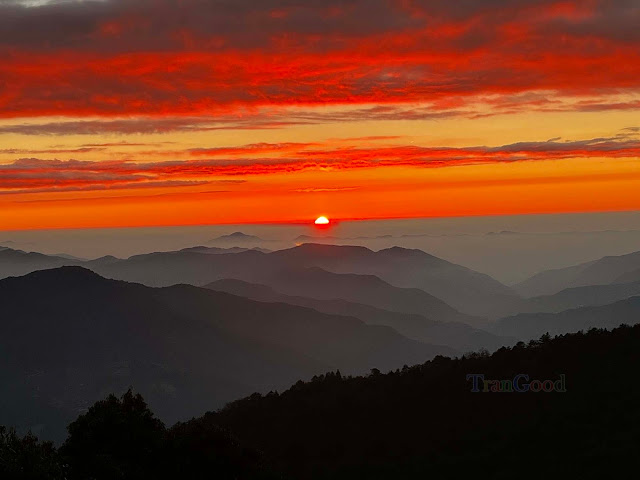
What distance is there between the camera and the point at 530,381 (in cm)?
8462

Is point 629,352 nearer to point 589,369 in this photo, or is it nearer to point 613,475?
point 589,369

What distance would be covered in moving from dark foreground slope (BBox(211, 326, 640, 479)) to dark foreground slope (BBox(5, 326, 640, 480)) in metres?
0.16

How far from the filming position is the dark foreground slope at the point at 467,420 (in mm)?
61562

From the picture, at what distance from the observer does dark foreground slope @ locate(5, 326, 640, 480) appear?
47000mm

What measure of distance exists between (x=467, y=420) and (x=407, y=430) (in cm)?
619

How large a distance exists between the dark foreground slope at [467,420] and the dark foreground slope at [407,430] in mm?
163

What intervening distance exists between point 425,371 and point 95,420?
5664 centimetres
